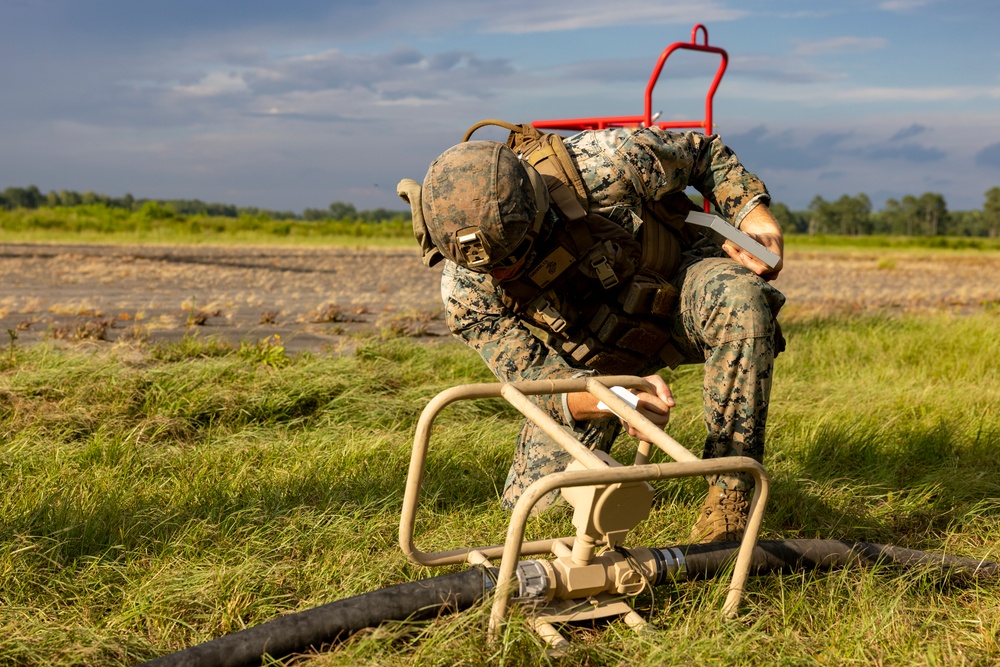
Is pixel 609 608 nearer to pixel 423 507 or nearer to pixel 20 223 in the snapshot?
pixel 423 507

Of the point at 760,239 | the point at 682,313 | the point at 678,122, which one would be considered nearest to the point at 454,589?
the point at 682,313

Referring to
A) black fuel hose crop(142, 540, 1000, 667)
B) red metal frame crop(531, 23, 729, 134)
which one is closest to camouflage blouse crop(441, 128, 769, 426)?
black fuel hose crop(142, 540, 1000, 667)

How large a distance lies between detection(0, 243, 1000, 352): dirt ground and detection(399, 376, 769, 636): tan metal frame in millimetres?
4159

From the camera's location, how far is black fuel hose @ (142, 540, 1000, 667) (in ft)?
7.25

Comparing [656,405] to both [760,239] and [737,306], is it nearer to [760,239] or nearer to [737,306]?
[737,306]

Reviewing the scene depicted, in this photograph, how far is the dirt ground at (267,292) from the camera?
7.70 metres

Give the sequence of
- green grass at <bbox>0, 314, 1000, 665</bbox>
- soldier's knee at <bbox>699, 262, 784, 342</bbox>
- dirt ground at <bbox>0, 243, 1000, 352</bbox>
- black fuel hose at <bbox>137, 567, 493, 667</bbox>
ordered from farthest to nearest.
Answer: dirt ground at <bbox>0, 243, 1000, 352</bbox> → soldier's knee at <bbox>699, 262, 784, 342</bbox> → green grass at <bbox>0, 314, 1000, 665</bbox> → black fuel hose at <bbox>137, 567, 493, 667</bbox>

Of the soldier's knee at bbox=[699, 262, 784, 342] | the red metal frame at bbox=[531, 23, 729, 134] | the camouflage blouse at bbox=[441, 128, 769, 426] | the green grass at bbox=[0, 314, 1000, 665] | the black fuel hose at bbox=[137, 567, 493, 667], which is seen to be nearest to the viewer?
the black fuel hose at bbox=[137, 567, 493, 667]

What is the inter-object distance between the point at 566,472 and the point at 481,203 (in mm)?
1077

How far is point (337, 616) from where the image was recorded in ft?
7.57

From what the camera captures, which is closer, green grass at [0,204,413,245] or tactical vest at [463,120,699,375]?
tactical vest at [463,120,699,375]

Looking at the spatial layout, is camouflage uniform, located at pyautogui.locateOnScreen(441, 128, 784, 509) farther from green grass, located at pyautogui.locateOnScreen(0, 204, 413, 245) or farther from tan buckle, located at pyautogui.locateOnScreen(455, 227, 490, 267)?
green grass, located at pyautogui.locateOnScreen(0, 204, 413, 245)

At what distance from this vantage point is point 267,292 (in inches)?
473

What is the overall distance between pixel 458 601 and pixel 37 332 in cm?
607
